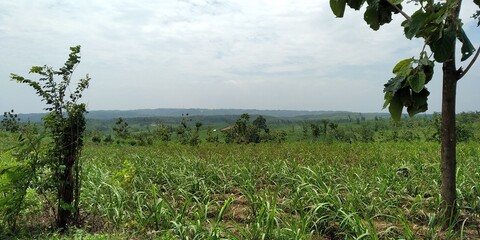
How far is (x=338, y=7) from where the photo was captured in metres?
3.20

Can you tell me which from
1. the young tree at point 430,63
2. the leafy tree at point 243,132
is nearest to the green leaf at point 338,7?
the young tree at point 430,63

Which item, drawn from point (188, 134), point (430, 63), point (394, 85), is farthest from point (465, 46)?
point (188, 134)

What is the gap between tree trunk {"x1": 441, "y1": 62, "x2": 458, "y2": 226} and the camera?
332 centimetres

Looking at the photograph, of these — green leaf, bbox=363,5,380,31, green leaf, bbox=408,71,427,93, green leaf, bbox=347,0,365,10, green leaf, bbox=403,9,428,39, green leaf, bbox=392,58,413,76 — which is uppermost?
green leaf, bbox=347,0,365,10

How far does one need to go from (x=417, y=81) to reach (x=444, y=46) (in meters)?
0.28


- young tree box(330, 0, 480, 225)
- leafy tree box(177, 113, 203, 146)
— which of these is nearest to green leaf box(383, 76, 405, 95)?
young tree box(330, 0, 480, 225)

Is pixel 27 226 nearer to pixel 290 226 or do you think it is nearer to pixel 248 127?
pixel 290 226

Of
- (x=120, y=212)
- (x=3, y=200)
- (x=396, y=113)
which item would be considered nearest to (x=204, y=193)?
(x=120, y=212)

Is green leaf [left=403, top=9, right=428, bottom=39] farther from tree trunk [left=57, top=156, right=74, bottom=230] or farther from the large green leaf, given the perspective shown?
tree trunk [left=57, top=156, right=74, bottom=230]

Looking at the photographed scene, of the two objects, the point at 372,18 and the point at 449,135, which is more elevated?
the point at 372,18

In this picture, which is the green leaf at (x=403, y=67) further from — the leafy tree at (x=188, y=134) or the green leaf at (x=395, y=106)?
the leafy tree at (x=188, y=134)

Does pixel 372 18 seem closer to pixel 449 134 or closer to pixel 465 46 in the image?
pixel 465 46

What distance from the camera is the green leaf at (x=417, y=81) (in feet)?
8.82

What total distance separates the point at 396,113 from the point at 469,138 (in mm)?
15210
